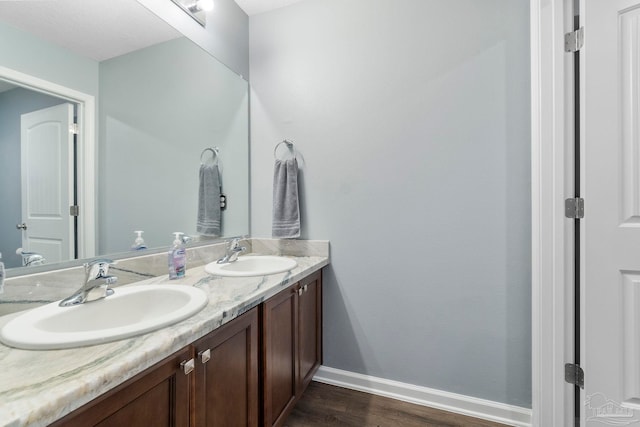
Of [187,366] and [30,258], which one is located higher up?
[30,258]

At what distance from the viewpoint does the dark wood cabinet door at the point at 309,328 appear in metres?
1.48

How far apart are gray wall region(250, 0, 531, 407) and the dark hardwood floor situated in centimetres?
13

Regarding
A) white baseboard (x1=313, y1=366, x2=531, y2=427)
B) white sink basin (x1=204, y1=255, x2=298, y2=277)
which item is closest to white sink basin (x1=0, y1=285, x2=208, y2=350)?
white sink basin (x1=204, y1=255, x2=298, y2=277)

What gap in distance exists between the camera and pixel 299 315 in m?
1.45

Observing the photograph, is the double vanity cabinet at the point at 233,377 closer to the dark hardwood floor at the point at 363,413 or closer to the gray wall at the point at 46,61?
the dark hardwood floor at the point at 363,413

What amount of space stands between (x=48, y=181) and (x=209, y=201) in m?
0.78

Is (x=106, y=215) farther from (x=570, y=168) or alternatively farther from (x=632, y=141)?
(x=632, y=141)

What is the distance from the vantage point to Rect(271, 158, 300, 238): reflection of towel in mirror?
1.79 meters

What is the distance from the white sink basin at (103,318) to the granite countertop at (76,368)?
18 millimetres

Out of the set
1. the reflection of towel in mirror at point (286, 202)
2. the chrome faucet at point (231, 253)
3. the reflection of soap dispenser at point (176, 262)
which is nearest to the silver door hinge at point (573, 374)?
the reflection of towel in mirror at point (286, 202)

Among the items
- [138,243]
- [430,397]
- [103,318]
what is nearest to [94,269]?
[103,318]

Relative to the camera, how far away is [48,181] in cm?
99

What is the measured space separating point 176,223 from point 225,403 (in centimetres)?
92

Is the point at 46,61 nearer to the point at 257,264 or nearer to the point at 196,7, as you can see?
the point at 196,7
